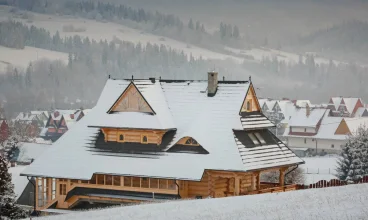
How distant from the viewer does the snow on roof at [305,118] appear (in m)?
132

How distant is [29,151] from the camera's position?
4429 inches

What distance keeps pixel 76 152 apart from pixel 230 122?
34.7 feet

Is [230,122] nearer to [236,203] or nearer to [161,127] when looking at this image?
[161,127]

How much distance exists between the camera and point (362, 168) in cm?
7244

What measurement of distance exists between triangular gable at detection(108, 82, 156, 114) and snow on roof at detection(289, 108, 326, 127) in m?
83.8

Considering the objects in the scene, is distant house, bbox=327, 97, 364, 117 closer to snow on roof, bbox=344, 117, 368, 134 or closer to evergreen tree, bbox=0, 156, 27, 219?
snow on roof, bbox=344, 117, 368, 134

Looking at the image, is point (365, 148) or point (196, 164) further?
point (365, 148)

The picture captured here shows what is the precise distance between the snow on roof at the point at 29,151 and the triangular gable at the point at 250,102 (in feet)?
207

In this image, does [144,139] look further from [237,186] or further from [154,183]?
[237,186]

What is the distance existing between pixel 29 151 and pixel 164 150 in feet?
219

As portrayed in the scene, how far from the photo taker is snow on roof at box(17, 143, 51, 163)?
110 m

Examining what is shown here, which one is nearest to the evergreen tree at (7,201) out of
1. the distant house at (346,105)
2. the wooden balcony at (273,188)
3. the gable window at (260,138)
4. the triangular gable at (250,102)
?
the wooden balcony at (273,188)

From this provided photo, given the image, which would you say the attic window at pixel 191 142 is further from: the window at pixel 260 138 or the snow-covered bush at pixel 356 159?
the snow-covered bush at pixel 356 159

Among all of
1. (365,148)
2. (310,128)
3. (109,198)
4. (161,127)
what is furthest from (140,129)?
(310,128)
